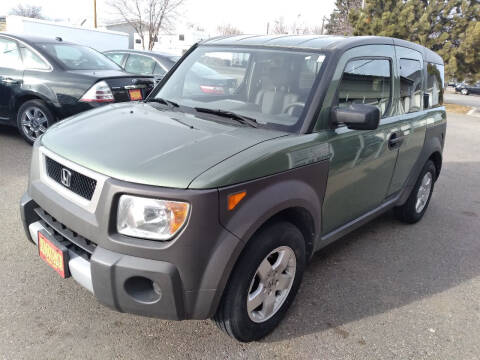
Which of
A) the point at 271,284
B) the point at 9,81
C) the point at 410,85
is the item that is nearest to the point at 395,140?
the point at 410,85

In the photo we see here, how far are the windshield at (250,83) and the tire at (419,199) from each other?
2148 mm

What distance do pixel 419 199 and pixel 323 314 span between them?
2.30 metres

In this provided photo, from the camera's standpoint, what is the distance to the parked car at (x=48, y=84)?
575cm

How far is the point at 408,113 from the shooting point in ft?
12.6

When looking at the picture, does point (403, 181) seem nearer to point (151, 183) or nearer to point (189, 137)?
point (189, 137)

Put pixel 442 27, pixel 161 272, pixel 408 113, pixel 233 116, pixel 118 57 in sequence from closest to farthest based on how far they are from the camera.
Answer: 1. pixel 161 272
2. pixel 233 116
3. pixel 408 113
4. pixel 118 57
5. pixel 442 27

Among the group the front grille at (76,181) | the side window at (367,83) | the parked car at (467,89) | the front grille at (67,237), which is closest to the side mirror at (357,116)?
the side window at (367,83)

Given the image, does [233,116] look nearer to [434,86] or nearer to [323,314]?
[323,314]

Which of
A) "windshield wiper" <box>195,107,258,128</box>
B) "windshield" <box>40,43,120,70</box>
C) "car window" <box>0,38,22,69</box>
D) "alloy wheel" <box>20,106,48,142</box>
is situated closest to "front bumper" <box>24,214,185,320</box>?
"windshield wiper" <box>195,107,258,128</box>

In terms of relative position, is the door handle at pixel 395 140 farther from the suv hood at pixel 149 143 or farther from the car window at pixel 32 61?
the car window at pixel 32 61

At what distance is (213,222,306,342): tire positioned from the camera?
2230 mm

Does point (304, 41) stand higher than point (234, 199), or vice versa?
point (304, 41)

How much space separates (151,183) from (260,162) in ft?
1.93

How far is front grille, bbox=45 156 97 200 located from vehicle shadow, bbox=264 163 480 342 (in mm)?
1401
